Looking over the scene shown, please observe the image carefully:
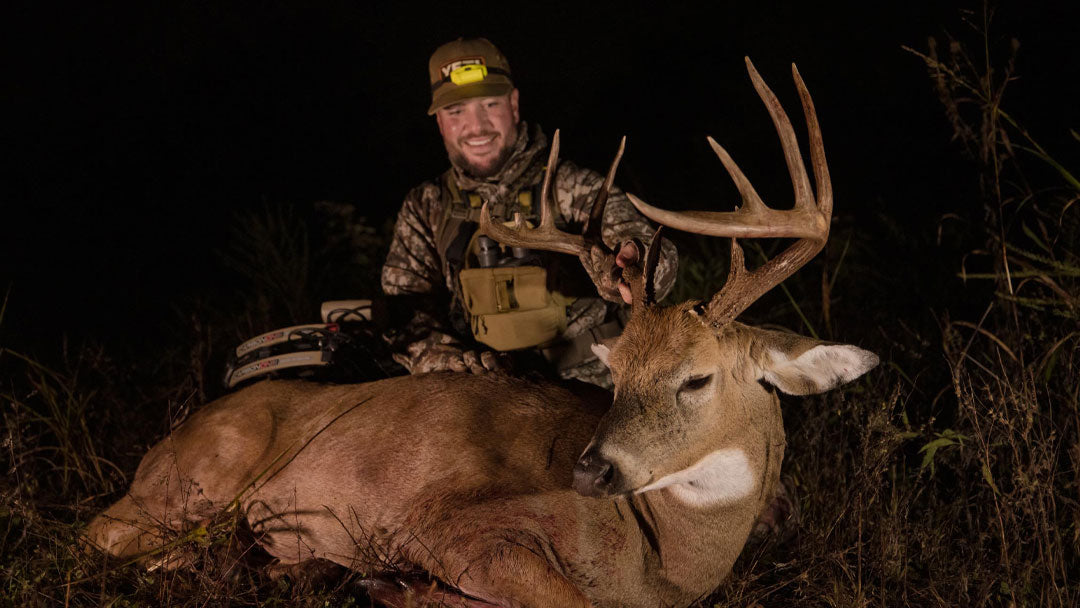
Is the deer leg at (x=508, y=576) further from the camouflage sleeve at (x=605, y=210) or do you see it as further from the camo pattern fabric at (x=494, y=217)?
the camouflage sleeve at (x=605, y=210)

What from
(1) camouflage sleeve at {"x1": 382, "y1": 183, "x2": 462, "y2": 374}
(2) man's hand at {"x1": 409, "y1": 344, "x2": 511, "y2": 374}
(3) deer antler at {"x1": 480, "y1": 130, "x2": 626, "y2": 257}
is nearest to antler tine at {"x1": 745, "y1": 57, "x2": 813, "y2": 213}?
(3) deer antler at {"x1": 480, "y1": 130, "x2": 626, "y2": 257}

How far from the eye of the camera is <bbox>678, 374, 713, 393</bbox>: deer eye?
2740mm

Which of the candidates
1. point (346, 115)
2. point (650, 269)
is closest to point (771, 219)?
point (650, 269)

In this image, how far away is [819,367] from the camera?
281 centimetres

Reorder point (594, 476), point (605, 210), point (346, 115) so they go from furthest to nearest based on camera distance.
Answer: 1. point (346, 115)
2. point (605, 210)
3. point (594, 476)

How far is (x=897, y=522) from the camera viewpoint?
311 cm

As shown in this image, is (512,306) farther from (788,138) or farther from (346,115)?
(346,115)

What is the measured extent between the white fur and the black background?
3.64 meters

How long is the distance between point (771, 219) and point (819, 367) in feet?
1.83

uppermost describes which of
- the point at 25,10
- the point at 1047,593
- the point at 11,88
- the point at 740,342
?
the point at 25,10

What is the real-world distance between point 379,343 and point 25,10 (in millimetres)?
6758

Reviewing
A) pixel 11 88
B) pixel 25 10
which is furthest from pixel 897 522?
pixel 25 10

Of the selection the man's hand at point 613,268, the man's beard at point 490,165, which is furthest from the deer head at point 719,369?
the man's beard at point 490,165

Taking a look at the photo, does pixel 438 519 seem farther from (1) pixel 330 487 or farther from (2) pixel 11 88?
(2) pixel 11 88
